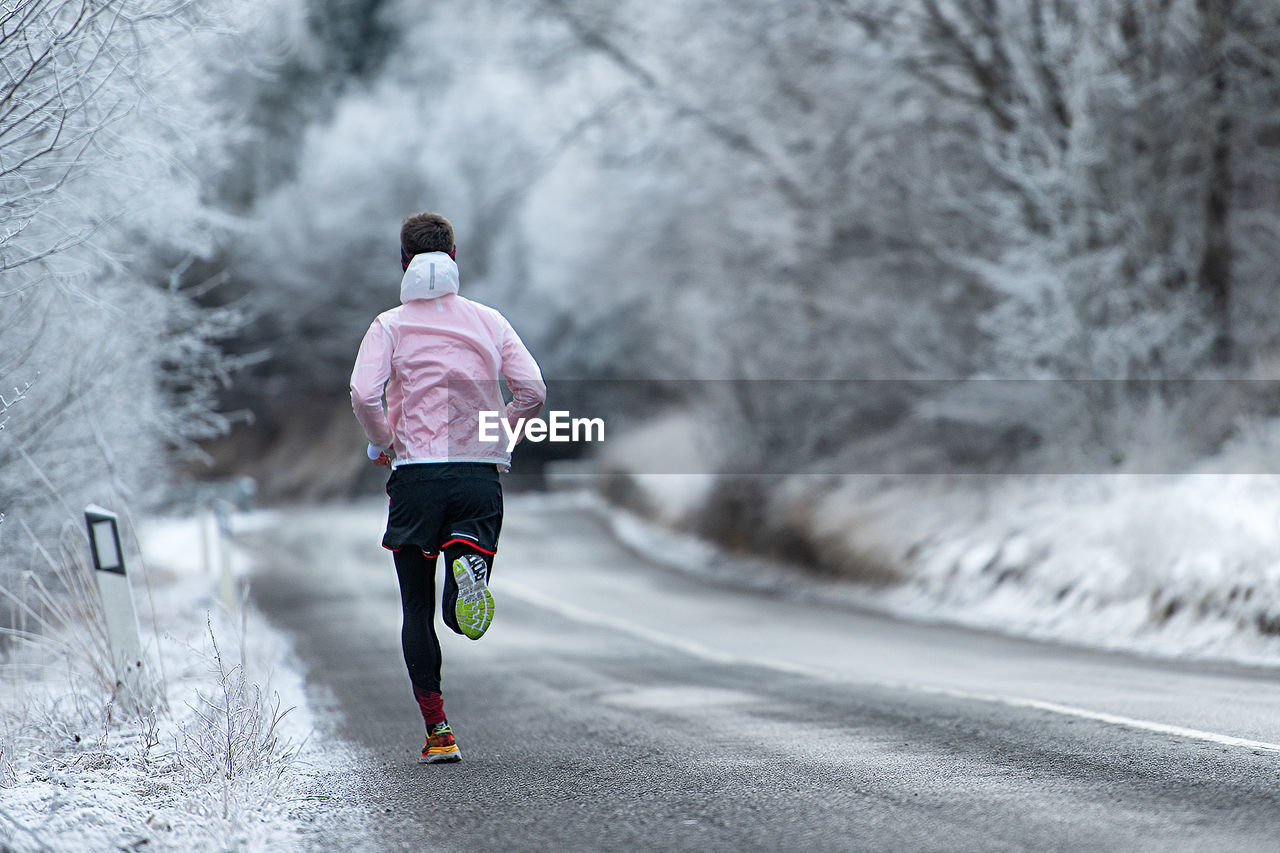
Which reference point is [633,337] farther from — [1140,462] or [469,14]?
[1140,462]

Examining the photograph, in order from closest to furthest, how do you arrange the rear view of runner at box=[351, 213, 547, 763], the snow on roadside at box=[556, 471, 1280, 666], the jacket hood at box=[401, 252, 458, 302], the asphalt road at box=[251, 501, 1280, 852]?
1. the asphalt road at box=[251, 501, 1280, 852]
2. the rear view of runner at box=[351, 213, 547, 763]
3. the jacket hood at box=[401, 252, 458, 302]
4. the snow on roadside at box=[556, 471, 1280, 666]

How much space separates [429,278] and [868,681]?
420cm

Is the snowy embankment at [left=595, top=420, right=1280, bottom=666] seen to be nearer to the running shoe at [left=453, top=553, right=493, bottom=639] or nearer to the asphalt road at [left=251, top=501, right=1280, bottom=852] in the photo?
the asphalt road at [left=251, top=501, right=1280, bottom=852]

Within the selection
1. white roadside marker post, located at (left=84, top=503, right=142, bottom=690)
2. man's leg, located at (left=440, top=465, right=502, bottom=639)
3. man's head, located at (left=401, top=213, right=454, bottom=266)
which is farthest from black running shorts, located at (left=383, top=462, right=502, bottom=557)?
white roadside marker post, located at (left=84, top=503, right=142, bottom=690)

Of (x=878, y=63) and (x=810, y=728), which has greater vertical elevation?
(x=878, y=63)

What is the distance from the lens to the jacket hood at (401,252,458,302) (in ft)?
18.2

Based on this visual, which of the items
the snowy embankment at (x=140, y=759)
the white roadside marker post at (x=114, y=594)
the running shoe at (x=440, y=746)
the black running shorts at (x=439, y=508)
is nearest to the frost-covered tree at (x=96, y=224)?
the white roadside marker post at (x=114, y=594)

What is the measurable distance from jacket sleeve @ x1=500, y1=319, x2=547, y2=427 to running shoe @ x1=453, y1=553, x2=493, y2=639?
2.13 feet

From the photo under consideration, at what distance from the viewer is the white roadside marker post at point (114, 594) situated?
6.20m

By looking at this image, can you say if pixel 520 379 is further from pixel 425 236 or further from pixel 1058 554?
pixel 1058 554

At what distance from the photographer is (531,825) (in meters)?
4.51

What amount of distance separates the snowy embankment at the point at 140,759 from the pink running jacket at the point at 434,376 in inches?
42.2

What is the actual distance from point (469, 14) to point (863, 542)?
10542 mm

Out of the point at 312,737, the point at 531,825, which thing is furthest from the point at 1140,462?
the point at 531,825
